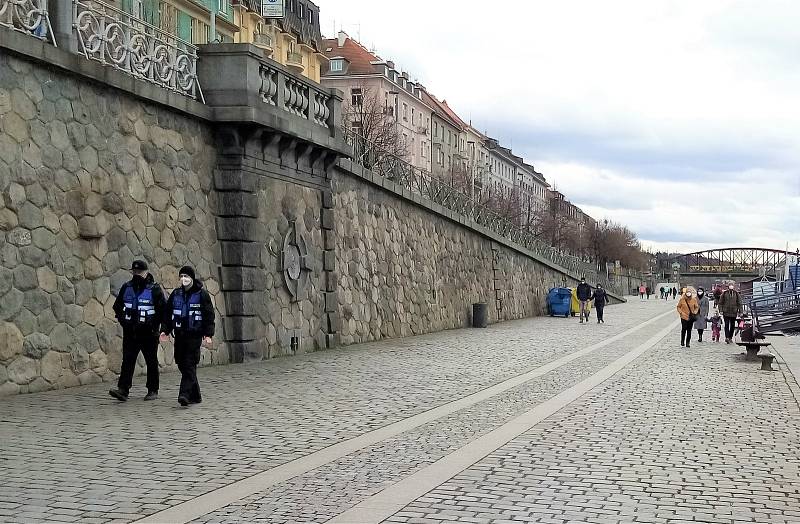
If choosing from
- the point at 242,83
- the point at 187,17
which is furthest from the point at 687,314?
the point at 187,17

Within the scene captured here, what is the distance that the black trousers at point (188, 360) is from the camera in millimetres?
11930

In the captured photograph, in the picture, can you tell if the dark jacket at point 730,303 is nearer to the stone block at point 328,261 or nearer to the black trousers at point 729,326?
the black trousers at point 729,326

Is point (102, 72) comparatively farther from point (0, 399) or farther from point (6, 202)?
point (0, 399)

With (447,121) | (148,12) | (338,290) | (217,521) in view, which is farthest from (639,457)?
(447,121)

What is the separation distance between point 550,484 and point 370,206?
18261 millimetres

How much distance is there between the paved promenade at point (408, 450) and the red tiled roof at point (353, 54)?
72.9 m

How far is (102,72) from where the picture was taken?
1413cm

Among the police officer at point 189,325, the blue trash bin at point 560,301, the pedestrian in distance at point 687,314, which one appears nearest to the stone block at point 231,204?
the police officer at point 189,325

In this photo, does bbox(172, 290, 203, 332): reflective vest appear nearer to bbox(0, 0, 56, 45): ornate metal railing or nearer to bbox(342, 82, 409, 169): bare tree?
bbox(0, 0, 56, 45): ornate metal railing

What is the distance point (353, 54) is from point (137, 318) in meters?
79.2

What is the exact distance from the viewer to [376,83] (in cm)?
8694

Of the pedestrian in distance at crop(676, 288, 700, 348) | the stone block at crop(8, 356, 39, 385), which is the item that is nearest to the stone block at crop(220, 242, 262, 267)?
the stone block at crop(8, 356, 39, 385)

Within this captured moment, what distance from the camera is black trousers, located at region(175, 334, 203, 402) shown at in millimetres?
11930

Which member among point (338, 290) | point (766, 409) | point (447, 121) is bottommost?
point (766, 409)
